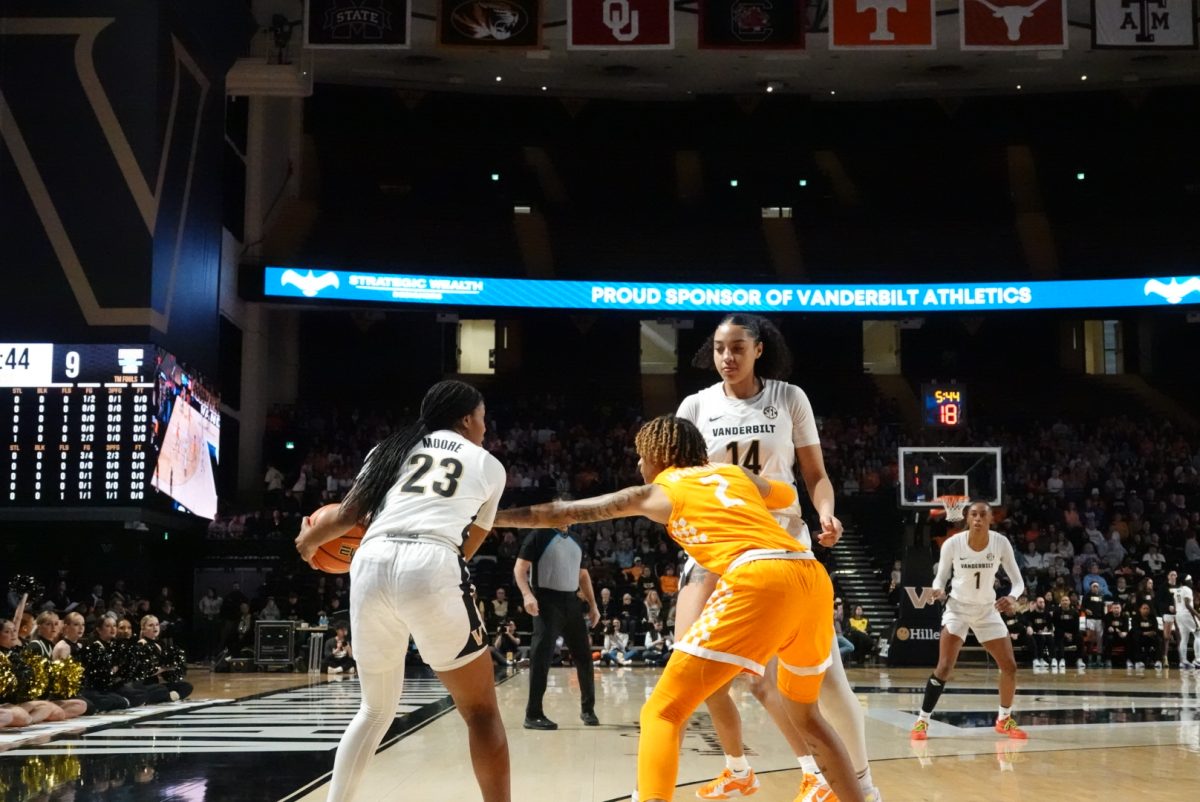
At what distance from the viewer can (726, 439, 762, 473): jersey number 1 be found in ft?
18.8

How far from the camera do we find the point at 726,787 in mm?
5988

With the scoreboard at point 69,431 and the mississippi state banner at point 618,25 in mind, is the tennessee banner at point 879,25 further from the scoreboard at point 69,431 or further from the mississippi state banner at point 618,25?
the scoreboard at point 69,431

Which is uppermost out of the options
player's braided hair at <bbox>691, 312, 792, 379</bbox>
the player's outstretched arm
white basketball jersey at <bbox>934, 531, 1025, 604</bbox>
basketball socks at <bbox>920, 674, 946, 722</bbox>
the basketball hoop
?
player's braided hair at <bbox>691, 312, 792, 379</bbox>

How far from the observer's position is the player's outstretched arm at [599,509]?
4.46 meters

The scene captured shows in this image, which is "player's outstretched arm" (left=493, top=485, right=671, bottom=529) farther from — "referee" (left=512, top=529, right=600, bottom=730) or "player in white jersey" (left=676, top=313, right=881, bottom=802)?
"referee" (left=512, top=529, right=600, bottom=730)

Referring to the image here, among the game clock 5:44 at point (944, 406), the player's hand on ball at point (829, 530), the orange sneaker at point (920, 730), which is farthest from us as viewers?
the game clock 5:44 at point (944, 406)

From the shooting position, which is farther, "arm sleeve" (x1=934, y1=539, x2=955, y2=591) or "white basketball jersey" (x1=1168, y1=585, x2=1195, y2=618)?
"white basketball jersey" (x1=1168, y1=585, x2=1195, y2=618)

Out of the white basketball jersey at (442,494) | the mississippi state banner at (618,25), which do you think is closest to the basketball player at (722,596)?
the white basketball jersey at (442,494)

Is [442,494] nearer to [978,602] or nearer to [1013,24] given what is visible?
[978,602]

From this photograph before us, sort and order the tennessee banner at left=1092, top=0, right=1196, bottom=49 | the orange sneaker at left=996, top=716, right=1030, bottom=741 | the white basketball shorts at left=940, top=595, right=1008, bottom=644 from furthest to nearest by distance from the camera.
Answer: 1. the tennessee banner at left=1092, top=0, right=1196, bottom=49
2. the white basketball shorts at left=940, top=595, right=1008, bottom=644
3. the orange sneaker at left=996, top=716, right=1030, bottom=741

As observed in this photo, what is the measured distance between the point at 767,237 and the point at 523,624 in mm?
13000

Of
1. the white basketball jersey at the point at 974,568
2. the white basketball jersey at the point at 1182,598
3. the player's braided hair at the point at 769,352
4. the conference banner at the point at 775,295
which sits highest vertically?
the conference banner at the point at 775,295

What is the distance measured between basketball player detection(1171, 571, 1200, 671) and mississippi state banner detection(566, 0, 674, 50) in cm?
1252

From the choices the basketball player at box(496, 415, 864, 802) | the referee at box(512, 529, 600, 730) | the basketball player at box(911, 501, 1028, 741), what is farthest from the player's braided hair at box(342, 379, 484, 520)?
the basketball player at box(911, 501, 1028, 741)
